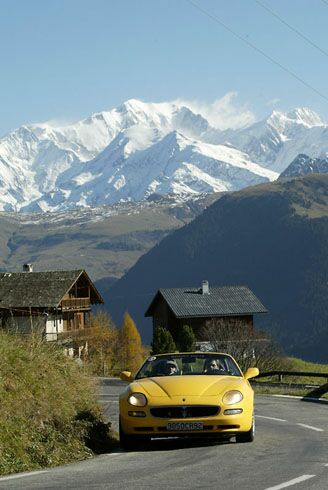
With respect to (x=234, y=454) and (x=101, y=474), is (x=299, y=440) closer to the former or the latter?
(x=234, y=454)

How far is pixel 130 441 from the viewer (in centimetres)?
1354

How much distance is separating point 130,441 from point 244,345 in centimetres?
5309

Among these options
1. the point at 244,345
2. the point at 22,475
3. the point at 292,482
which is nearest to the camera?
the point at 292,482

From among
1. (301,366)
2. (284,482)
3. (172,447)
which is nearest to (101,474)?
(284,482)

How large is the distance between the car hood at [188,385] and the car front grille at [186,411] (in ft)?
0.76

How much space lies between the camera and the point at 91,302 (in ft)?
275

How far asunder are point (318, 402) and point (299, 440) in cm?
1272

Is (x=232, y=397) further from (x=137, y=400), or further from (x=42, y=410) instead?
(x=42, y=410)

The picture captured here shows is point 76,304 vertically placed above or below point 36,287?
below

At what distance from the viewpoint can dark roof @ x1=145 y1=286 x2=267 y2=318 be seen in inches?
3615

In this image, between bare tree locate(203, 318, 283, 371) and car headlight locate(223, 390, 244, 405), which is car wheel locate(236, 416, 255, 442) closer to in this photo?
car headlight locate(223, 390, 244, 405)

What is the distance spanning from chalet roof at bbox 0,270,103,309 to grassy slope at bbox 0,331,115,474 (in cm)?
5702

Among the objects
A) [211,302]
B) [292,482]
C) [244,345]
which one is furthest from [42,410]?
[211,302]

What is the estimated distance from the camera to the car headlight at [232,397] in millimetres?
13492
